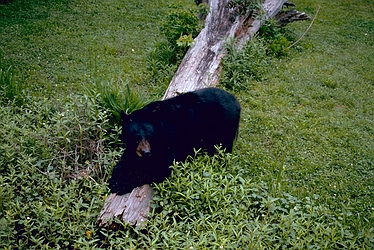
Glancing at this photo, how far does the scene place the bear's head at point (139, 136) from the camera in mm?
3730

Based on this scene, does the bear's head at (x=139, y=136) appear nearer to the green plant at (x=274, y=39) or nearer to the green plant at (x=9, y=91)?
the green plant at (x=9, y=91)

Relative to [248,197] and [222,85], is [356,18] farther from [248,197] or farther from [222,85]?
[248,197]

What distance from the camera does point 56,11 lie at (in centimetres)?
887

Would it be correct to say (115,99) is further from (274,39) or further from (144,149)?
(274,39)

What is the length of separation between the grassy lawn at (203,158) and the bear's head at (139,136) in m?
0.34

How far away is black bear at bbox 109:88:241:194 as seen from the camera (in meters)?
3.79

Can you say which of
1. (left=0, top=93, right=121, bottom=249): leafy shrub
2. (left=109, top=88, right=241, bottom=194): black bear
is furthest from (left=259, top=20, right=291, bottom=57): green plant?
(left=0, top=93, right=121, bottom=249): leafy shrub

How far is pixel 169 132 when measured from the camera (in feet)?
12.9

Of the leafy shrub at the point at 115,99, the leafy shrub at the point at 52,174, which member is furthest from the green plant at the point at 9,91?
the leafy shrub at the point at 115,99

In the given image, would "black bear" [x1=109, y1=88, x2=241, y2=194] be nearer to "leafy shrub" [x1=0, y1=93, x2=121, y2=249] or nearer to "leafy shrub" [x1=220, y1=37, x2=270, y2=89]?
"leafy shrub" [x1=0, y1=93, x2=121, y2=249]

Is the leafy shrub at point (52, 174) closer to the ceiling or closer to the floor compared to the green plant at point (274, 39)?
closer to the floor

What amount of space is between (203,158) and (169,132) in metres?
0.51

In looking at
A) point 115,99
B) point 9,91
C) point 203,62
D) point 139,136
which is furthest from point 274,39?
point 9,91

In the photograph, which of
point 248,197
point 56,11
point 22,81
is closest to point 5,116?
point 22,81
